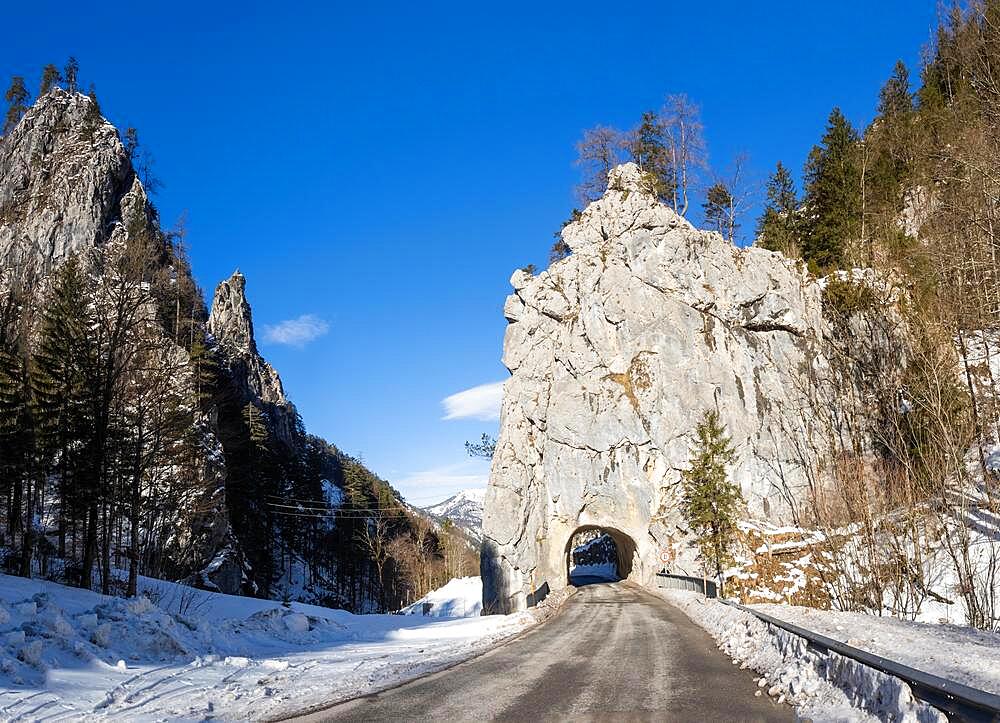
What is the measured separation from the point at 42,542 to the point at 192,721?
78.2 feet

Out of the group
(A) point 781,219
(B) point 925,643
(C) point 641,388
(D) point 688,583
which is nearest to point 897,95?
(A) point 781,219

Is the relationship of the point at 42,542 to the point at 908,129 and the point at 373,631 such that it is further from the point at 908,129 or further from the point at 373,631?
the point at 908,129

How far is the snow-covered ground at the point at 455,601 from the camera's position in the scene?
56969 millimetres

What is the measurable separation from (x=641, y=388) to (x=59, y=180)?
64.5 metres

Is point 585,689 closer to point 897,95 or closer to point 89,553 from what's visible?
point 89,553

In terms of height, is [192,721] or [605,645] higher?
[192,721]

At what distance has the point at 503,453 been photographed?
162ft

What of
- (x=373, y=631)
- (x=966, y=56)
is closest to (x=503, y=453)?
(x=373, y=631)

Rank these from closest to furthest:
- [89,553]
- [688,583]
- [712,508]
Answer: [89,553]
[688,583]
[712,508]

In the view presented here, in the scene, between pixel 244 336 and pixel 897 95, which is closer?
pixel 897 95

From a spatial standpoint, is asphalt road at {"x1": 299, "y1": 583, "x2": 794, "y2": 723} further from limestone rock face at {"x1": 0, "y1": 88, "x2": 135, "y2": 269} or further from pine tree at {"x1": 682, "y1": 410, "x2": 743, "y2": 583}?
limestone rock face at {"x1": 0, "y1": 88, "x2": 135, "y2": 269}

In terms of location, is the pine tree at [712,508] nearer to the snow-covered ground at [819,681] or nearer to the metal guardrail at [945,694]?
the snow-covered ground at [819,681]

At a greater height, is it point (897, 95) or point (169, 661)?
point (897, 95)

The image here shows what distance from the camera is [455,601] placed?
59.8 meters
